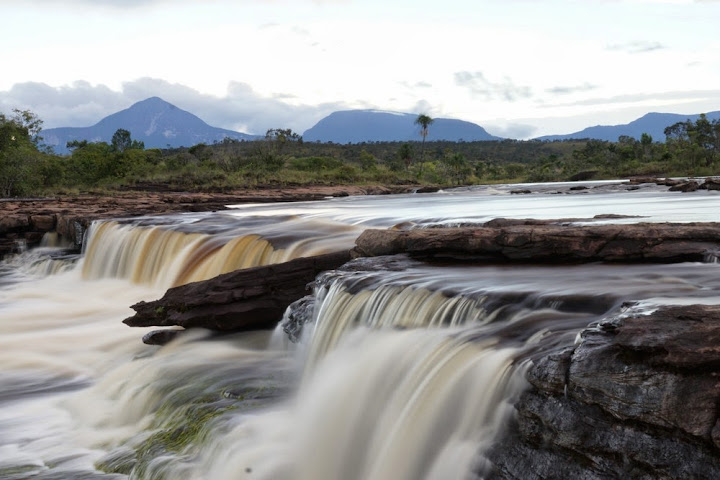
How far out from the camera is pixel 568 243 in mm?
10172

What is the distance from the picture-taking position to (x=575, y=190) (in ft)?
134

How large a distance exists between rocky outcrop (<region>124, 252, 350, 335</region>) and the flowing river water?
0.94 ft

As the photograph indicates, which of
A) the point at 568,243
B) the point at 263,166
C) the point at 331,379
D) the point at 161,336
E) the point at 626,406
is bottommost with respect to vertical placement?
the point at 161,336

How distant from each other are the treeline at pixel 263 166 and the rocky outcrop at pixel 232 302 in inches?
1273

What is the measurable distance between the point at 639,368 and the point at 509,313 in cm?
282

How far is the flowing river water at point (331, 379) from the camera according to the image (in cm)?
606

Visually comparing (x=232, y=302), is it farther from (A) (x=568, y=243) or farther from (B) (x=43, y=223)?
(B) (x=43, y=223)

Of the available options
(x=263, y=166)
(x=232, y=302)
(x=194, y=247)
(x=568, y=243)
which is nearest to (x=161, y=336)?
(x=232, y=302)

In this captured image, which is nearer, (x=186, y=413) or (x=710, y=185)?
(x=186, y=413)

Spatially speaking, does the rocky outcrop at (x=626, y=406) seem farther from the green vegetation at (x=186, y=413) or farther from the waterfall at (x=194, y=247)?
the waterfall at (x=194, y=247)

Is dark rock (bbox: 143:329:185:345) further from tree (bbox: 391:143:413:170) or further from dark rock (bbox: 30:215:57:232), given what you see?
tree (bbox: 391:143:413:170)

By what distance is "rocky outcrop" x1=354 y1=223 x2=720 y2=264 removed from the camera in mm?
9766

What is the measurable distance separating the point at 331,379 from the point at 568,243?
14.9 feet

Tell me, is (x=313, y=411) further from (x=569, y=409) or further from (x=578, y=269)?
(x=578, y=269)
